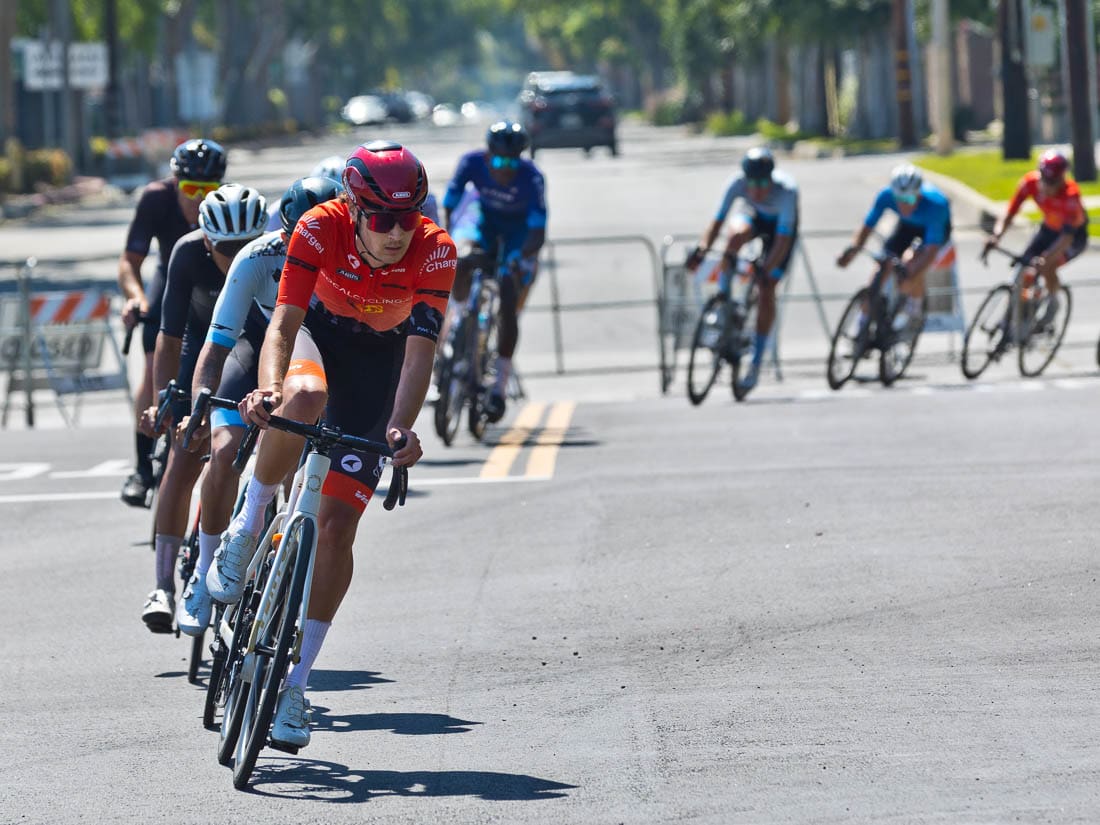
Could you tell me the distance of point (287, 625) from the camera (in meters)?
6.21

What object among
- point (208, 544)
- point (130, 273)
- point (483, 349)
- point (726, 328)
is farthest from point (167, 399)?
point (726, 328)

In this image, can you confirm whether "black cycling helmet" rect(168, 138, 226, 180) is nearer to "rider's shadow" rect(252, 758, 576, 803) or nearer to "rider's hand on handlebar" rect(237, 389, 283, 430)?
"rider's hand on handlebar" rect(237, 389, 283, 430)

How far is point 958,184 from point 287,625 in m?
30.8

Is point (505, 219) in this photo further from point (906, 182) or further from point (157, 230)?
point (157, 230)

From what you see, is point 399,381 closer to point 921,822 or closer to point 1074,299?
point 921,822

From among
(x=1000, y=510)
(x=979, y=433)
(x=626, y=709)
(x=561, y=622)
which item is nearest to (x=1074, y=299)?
(x=979, y=433)

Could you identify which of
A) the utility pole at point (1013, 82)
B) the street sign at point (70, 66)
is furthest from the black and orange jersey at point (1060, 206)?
the street sign at point (70, 66)

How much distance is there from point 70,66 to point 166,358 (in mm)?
41790

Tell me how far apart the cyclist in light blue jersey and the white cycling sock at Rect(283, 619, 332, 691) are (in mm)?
972

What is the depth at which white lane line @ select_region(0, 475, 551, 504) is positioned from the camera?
12.8 meters

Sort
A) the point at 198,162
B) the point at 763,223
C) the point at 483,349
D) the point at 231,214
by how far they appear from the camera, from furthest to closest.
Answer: the point at 763,223 < the point at 483,349 < the point at 198,162 < the point at 231,214

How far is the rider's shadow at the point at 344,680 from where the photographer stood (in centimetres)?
781

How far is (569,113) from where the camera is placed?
56219 mm

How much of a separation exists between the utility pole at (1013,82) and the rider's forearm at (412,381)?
3232 cm
